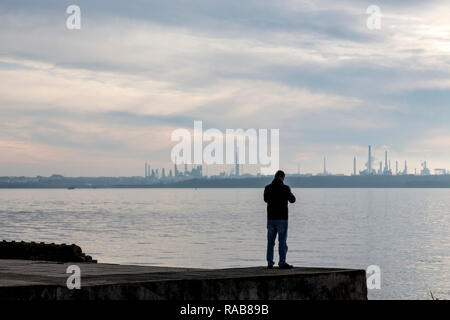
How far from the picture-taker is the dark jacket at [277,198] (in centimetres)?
1780

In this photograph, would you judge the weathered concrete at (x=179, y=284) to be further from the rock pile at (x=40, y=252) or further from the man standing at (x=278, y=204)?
the rock pile at (x=40, y=252)

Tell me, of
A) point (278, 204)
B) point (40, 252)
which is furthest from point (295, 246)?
point (278, 204)

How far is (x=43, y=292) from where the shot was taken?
1323 centimetres

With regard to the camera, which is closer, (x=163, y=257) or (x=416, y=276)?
(x=416, y=276)

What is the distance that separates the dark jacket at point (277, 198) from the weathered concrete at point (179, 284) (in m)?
1.31

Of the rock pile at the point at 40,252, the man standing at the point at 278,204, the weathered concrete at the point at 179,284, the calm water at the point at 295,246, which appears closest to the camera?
the weathered concrete at the point at 179,284

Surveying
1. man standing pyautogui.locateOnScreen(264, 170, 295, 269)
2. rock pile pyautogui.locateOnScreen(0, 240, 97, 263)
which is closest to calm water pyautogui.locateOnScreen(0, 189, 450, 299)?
rock pile pyautogui.locateOnScreen(0, 240, 97, 263)

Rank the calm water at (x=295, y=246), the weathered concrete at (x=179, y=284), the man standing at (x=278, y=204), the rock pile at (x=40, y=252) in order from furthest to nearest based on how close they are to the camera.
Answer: the calm water at (x=295, y=246) → the rock pile at (x=40, y=252) → the man standing at (x=278, y=204) → the weathered concrete at (x=179, y=284)

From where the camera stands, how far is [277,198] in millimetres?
17953

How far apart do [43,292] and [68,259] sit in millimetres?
17562

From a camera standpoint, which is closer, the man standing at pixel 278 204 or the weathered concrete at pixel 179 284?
the weathered concrete at pixel 179 284

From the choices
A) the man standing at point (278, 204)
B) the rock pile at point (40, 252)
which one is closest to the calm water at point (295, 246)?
the rock pile at point (40, 252)
